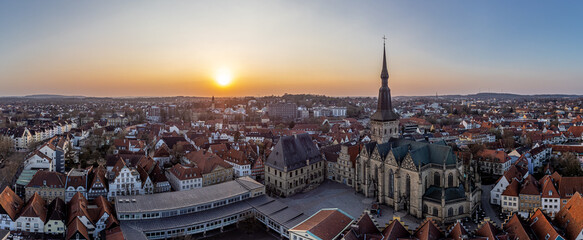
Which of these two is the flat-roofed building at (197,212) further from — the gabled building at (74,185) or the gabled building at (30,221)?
the gabled building at (74,185)

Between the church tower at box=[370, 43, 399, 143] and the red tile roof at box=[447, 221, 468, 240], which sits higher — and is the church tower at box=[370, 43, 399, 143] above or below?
above

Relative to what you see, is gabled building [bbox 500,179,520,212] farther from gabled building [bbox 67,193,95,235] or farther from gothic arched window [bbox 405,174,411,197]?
gabled building [bbox 67,193,95,235]

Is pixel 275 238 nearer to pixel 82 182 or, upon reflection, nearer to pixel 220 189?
pixel 220 189

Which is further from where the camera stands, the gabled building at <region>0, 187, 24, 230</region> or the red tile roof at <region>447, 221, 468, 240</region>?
the gabled building at <region>0, 187, 24, 230</region>

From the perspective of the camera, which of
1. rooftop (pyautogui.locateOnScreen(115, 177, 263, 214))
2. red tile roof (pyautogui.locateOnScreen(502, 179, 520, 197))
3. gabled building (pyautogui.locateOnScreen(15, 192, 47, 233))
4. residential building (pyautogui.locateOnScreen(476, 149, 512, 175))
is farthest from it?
residential building (pyautogui.locateOnScreen(476, 149, 512, 175))

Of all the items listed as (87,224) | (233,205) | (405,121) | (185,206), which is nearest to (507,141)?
(405,121)

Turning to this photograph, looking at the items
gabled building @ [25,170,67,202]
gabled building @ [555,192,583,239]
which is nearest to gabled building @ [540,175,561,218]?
gabled building @ [555,192,583,239]
